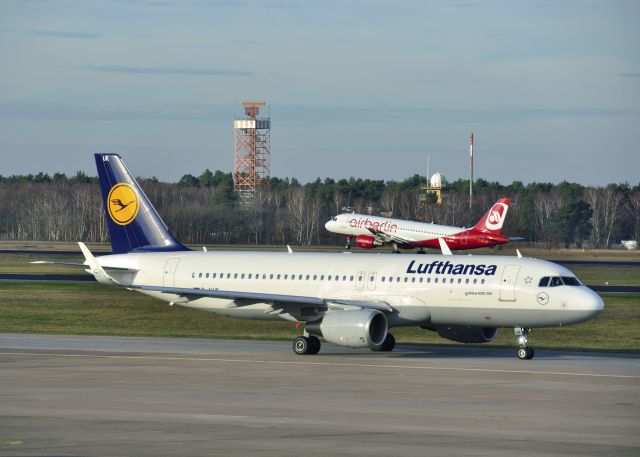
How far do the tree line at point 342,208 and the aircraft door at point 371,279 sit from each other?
108405 mm

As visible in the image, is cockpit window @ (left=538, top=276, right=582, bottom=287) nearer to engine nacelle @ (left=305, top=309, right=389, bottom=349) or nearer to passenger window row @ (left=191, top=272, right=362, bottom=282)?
engine nacelle @ (left=305, top=309, right=389, bottom=349)

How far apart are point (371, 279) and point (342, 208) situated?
443 feet

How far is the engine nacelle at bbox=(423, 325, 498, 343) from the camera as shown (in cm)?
4316

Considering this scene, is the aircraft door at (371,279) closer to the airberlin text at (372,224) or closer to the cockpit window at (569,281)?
the cockpit window at (569,281)

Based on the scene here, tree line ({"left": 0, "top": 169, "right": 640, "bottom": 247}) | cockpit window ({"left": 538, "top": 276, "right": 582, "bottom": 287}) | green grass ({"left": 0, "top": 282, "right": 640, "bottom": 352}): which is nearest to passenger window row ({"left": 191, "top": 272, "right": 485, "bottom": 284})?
cockpit window ({"left": 538, "top": 276, "right": 582, "bottom": 287})

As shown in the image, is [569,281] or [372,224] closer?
[569,281]

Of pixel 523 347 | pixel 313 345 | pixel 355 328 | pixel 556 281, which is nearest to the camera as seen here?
pixel 355 328

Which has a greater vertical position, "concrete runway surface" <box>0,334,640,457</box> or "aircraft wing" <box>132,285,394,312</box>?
"aircraft wing" <box>132,285,394,312</box>

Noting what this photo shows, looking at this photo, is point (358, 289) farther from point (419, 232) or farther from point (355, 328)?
point (419, 232)

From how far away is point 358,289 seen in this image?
1693 inches

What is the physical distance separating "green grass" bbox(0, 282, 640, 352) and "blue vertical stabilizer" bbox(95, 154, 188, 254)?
15.8ft

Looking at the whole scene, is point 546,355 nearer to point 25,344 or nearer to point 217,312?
point 217,312

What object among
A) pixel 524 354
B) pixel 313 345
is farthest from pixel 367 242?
pixel 524 354

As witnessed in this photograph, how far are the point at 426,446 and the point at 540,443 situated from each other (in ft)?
7.24
